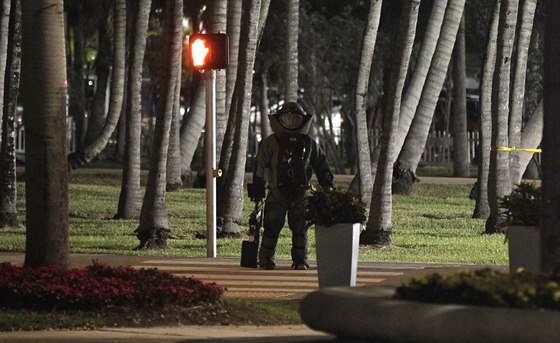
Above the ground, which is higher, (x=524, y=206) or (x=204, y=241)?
(x=524, y=206)

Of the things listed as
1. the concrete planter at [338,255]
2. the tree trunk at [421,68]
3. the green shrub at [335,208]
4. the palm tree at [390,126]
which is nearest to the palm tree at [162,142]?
the palm tree at [390,126]

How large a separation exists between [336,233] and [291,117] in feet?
8.11

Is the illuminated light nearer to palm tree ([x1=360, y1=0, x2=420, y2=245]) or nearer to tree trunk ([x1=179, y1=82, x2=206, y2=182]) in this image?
palm tree ([x1=360, y1=0, x2=420, y2=245])

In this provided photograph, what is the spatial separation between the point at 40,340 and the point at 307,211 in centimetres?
407

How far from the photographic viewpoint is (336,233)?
14.9 m

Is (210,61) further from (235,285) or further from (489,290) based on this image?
(489,290)

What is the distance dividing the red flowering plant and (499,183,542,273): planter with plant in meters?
3.04

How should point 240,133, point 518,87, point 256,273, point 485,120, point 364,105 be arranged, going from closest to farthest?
point 256,273
point 240,133
point 364,105
point 518,87
point 485,120

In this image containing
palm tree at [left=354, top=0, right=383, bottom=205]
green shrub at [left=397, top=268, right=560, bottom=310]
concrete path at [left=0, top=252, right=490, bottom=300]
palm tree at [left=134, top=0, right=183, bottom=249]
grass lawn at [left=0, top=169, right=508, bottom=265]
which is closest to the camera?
green shrub at [left=397, top=268, right=560, bottom=310]

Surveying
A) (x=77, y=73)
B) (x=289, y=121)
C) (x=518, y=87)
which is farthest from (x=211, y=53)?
(x=77, y=73)

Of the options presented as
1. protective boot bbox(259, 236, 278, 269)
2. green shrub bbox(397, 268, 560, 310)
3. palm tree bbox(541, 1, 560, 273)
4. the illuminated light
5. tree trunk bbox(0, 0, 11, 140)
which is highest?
tree trunk bbox(0, 0, 11, 140)

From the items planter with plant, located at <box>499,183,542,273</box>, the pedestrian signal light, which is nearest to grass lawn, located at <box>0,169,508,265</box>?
the pedestrian signal light

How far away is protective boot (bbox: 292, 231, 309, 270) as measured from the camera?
17.4m

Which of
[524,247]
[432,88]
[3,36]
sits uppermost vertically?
[3,36]
